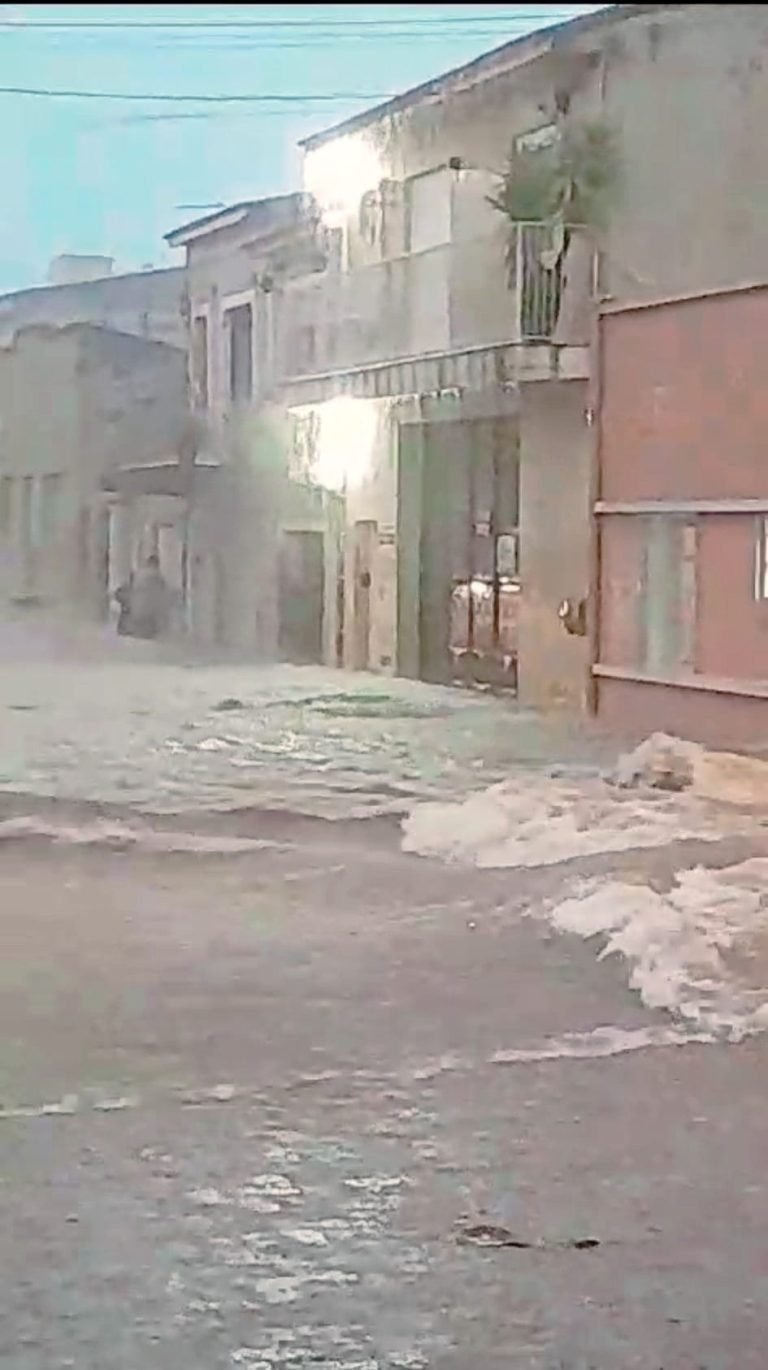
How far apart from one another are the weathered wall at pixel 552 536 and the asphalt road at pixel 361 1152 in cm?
1044

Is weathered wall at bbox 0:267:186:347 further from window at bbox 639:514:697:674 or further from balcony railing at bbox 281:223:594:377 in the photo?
window at bbox 639:514:697:674

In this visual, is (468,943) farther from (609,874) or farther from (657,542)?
(657,542)

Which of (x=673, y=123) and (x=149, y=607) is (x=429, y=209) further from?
(x=149, y=607)

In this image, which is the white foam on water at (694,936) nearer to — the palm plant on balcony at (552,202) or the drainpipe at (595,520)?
the drainpipe at (595,520)

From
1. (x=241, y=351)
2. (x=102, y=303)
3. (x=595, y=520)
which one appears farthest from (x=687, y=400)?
(x=102, y=303)

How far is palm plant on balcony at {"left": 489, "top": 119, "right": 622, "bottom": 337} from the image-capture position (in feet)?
61.1

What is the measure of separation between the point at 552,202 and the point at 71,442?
722 inches

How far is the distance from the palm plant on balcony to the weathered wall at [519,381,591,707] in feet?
2.43

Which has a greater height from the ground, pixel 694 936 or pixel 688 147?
pixel 688 147

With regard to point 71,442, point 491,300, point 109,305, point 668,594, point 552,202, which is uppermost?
point 109,305

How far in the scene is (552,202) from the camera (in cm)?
1877

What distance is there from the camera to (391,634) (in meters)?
23.5

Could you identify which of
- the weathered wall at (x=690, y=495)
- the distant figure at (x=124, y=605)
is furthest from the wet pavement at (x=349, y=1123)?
the distant figure at (x=124, y=605)

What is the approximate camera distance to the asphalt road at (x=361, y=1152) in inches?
162
